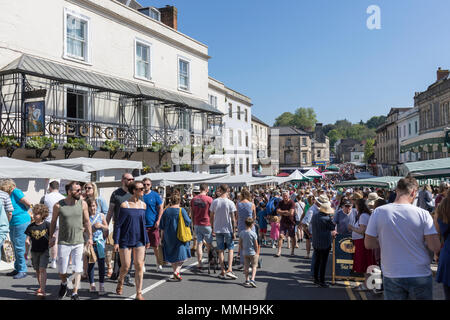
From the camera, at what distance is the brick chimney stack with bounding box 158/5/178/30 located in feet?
88.2

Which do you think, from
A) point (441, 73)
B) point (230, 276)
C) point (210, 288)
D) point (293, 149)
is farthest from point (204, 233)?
point (293, 149)

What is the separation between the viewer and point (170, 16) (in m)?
27.0

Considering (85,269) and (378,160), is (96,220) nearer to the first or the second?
(85,269)

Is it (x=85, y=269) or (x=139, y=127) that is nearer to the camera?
(x=85, y=269)

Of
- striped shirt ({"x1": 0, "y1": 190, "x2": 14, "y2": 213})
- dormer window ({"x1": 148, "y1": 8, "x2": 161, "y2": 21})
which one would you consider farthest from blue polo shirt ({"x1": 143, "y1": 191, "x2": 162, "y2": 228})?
dormer window ({"x1": 148, "y1": 8, "x2": 161, "y2": 21})

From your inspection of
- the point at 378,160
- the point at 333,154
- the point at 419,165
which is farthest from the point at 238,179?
the point at 333,154

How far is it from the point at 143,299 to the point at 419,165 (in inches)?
441

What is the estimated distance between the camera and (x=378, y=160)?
77438 millimetres

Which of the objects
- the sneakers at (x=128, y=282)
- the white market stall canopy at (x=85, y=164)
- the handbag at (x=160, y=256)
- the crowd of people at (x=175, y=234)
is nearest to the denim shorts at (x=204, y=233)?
the crowd of people at (x=175, y=234)

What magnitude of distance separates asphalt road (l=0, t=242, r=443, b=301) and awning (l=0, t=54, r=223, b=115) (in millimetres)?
8890

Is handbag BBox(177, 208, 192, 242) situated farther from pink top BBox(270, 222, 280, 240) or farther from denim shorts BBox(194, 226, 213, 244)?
pink top BBox(270, 222, 280, 240)

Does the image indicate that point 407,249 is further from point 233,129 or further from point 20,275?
point 233,129

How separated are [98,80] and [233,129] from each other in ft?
68.9
